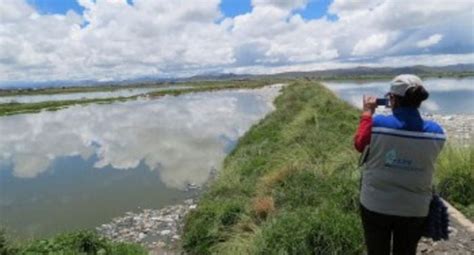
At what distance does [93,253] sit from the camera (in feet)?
28.3

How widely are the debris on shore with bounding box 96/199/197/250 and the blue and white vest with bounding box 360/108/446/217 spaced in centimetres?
786

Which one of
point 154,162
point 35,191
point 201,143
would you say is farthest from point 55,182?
point 201,143

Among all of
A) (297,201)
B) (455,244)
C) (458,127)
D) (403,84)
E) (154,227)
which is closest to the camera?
(403,84)

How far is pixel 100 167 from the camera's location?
2219cm

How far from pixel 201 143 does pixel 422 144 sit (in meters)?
23.2

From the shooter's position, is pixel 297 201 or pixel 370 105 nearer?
pixel 370 105

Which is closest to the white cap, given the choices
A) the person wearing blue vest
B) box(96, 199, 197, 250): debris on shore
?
the person wearing blue vest

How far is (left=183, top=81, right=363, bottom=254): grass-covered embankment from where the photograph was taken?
7477 mm

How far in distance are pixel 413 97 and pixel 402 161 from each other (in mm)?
538

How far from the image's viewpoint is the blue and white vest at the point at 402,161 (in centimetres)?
407

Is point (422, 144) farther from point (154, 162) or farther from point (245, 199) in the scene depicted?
point (154, 162)

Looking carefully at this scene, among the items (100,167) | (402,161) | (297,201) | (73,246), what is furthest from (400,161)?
(100,167)

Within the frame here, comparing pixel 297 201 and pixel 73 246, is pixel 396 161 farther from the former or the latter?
pixel 73 246

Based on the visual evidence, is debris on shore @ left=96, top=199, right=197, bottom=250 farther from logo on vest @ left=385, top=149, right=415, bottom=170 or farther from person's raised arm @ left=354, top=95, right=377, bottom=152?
logo on vest @ left=385, top=149, right=415, bottom=170
